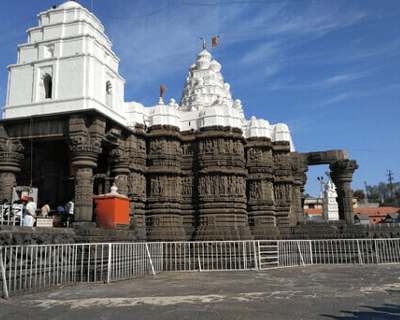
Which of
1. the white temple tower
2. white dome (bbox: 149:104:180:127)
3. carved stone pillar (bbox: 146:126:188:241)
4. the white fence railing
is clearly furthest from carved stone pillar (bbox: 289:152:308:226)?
the white temple tower

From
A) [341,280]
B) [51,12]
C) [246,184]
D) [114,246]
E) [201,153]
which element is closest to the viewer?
[341,280]

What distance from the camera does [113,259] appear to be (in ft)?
33.3

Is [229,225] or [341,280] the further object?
[229,225]

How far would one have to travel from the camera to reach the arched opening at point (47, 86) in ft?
49.6

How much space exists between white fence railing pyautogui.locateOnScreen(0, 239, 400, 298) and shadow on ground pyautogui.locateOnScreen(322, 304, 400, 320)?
5.78 m

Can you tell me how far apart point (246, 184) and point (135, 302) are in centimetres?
1290

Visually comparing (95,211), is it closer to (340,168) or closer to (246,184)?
(246,184)

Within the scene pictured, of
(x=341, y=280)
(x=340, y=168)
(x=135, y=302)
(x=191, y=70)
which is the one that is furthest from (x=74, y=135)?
(x=191, y=70)

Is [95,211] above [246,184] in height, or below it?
below

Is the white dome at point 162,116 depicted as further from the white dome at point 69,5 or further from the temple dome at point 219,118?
the white dome at point 69,5

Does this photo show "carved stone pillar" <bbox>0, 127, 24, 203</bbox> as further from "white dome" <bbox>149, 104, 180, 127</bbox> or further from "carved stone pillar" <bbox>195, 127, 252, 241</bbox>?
"carved stone pillar" <bbox>195, 127, 252, 241</bbox>

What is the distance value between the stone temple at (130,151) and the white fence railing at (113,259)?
2.13 meters

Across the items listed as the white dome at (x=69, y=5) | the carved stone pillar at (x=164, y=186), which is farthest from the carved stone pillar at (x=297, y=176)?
the white dome at (x=69, y=5)

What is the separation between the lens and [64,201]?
16.5m
